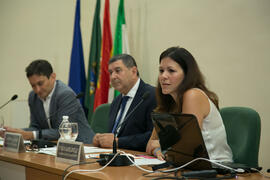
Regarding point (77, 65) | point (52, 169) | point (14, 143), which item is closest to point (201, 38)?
point (77, 65)

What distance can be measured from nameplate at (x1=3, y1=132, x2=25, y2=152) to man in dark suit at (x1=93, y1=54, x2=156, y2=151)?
1.87 ft

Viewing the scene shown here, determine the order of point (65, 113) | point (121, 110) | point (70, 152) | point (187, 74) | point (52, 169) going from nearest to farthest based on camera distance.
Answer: point (52, 169) < point (70, 152) < point (187, 74) < point (121, 110) < point (65, 113)

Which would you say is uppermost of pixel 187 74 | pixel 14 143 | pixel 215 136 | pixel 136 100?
pixel 187 74

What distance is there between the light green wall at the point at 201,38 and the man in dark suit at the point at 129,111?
0.90 metres

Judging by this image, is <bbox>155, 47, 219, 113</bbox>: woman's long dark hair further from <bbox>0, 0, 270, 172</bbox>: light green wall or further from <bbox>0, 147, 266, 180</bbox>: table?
<bbox>0, 0, 270, 172</bbox>: light green wall

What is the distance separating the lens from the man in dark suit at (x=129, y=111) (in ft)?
8.76

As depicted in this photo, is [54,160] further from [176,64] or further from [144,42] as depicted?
[144,42]

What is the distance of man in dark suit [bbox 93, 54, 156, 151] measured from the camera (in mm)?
2670

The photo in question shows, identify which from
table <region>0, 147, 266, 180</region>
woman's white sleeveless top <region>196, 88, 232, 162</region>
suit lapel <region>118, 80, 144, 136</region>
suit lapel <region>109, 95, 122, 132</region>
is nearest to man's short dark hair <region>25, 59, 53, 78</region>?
suit lapel <region>109, 95, 122, 132</region>

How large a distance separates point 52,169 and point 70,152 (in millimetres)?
159

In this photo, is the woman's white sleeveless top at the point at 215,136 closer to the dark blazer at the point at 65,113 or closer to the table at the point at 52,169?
the table at the point at 52,169

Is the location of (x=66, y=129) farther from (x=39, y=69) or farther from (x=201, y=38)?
(x=201, y=38)

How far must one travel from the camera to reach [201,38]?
364cm

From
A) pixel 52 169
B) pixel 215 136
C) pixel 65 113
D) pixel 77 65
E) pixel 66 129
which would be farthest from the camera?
pixel 77 65
